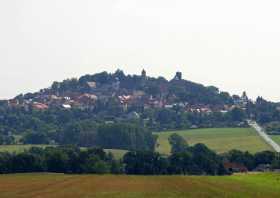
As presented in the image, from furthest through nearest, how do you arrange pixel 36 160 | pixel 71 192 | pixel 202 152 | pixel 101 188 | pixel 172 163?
pixel 202 152
pixel 172 163
pixel 36 160
pixel 101 188
pixel 71 192

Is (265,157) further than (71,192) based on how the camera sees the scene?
Yes

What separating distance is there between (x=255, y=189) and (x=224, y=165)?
66827 millimetres

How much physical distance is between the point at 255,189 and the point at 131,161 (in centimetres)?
6075

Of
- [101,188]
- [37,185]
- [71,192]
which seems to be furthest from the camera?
[37,185]

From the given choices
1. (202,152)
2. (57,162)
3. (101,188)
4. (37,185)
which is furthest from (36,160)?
(101,188)

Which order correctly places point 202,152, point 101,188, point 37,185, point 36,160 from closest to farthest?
point 101,188 → point 37,185 → point 36,160 → point 202,152

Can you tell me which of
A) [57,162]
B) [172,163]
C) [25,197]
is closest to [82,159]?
[57,162]

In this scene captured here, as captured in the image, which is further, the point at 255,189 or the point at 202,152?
the point at 202,152

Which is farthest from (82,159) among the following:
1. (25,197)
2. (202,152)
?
(25,197)

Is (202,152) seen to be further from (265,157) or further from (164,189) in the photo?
(164,189)

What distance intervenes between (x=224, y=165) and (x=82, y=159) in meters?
26.3

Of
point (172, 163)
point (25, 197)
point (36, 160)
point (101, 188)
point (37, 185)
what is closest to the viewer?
point (25, 197)

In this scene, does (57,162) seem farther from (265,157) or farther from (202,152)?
(265,157)

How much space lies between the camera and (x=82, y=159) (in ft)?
416
